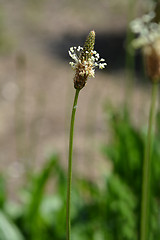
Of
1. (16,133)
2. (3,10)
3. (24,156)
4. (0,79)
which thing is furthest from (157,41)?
(3,10)

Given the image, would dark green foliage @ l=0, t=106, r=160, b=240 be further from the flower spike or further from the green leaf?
the flower spike

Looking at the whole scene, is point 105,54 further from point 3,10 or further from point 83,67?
point 83,67

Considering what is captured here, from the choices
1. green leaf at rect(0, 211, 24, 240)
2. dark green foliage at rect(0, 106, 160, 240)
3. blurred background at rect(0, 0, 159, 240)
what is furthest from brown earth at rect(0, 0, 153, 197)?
green leaf at rect(0, 211, 24, 240)

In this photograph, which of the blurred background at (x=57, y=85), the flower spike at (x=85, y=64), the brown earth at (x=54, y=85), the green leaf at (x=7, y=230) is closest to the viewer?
the flower spike at (x=85, y=64)

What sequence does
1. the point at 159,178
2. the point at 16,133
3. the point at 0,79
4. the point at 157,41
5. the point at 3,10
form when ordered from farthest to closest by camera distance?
1. the point at 3,10
2. the point at 0,79
3. the point at 16,133
4. the point at 159,178
5. the point at 157,41

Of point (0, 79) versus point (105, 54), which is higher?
point (105, 54)

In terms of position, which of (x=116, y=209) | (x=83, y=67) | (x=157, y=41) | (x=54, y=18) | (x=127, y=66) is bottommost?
(x=116, y=209)

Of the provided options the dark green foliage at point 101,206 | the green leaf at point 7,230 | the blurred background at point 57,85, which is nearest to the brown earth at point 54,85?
the blurred background at point 57,85

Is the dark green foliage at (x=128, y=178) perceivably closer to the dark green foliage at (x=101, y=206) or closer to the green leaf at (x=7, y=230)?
the dark green foliage at (x=101, y=206)
